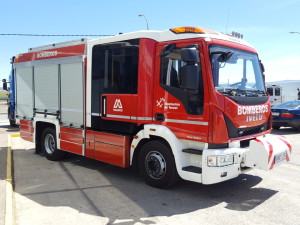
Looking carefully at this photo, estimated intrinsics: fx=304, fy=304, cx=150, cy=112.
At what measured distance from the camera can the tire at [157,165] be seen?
5176 mm

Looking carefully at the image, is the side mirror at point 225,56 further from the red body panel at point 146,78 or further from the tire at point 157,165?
the tire at point 157,165

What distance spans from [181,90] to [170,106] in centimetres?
36

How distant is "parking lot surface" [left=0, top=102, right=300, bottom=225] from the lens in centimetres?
421

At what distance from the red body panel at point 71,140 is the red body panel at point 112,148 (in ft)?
2.09

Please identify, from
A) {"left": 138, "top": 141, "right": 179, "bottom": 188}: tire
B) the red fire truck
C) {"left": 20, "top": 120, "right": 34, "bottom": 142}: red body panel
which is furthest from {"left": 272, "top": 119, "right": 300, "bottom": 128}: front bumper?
{"left": 20, "top": 120, "right": 34, "bottom": 142}: red body panel

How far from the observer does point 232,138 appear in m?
4.89

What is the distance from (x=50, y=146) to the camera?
8.12m

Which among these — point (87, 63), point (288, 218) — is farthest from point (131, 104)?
point (288, 218)

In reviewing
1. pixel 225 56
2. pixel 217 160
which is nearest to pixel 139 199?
pixel 217 160

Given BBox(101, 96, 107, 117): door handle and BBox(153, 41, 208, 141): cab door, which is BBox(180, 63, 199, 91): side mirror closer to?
BBox(153, 41, 208, 141): cab door

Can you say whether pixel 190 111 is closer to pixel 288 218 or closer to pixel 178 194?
pixel 178 194

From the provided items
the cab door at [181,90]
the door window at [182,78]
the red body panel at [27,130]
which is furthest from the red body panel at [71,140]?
the door window at [182,78]

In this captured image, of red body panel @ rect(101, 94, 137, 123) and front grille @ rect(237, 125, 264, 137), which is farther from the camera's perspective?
red body panel @ rect(101, 94, 137, 123)

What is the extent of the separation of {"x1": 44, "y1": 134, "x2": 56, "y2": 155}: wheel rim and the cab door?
377 centimetres
